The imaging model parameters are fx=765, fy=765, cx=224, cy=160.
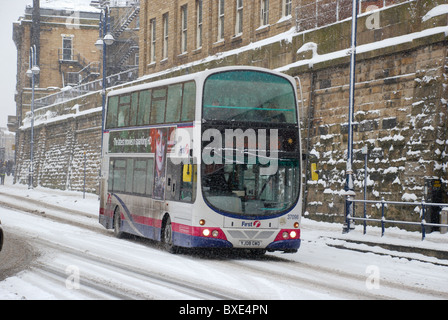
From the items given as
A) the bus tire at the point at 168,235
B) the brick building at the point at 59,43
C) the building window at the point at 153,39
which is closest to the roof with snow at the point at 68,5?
the brick building at the point at 59,43

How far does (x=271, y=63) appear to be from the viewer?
1104 inches

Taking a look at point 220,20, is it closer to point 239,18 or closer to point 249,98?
point 239,18

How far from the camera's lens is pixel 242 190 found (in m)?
15.5

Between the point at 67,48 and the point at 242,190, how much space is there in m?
66.8

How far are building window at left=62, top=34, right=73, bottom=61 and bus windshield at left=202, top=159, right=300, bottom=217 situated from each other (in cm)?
6621

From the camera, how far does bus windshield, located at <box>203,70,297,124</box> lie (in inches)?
615

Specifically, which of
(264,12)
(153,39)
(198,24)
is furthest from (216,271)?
(153,39)

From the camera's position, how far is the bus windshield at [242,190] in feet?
50.6

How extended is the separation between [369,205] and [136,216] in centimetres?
711

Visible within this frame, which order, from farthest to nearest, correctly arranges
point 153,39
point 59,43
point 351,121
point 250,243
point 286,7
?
point 59,43
point 153,39
point 286,7
point 351,121
point 250,243

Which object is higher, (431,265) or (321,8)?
(321,8)

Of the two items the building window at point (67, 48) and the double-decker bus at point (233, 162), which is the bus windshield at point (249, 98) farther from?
the building window at point (67, 48)
